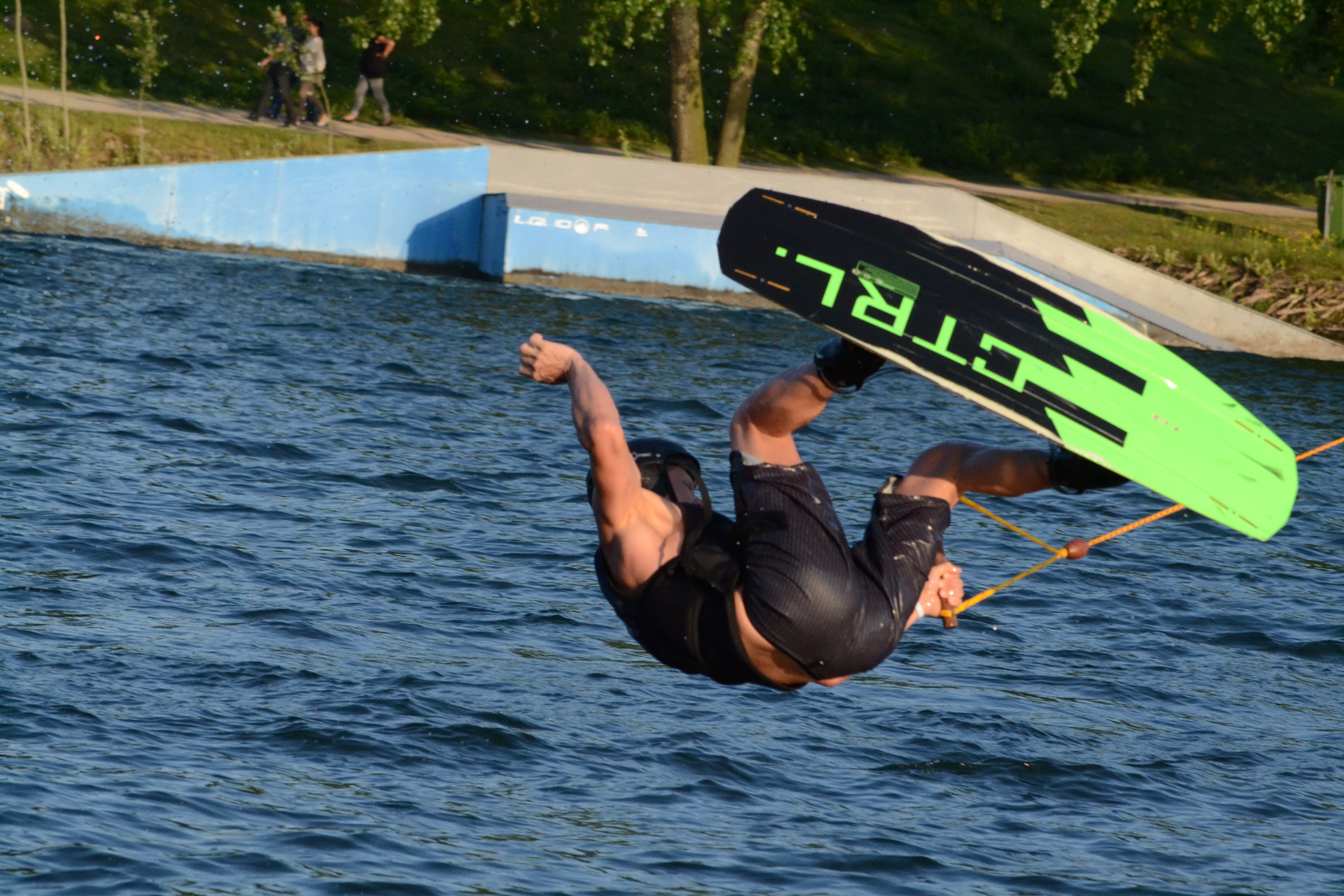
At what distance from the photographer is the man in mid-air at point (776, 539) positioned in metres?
5.40

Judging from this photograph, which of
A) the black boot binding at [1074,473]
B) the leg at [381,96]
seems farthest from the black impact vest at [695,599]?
the leg at [381,96]

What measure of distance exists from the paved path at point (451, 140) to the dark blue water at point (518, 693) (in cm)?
1006

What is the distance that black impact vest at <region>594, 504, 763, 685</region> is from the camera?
5.47 metres

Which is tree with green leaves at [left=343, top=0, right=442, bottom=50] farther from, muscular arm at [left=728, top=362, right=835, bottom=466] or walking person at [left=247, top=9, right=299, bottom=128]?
muscular arm at [left=728, top=362, right=835, bottom=466]

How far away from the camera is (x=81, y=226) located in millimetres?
21859

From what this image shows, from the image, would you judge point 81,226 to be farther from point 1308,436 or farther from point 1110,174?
point 1110,174

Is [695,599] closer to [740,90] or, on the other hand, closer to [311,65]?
[311,65]

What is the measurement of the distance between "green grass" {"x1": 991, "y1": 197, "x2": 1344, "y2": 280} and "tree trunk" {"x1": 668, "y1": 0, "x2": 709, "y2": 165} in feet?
17.1

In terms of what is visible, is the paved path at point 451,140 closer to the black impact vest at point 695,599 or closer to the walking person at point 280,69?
the walking person at point 280,69

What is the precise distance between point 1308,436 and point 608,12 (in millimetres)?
11935

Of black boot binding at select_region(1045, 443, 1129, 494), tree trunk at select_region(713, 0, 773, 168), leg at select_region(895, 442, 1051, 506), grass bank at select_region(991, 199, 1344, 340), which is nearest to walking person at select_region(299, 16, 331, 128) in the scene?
tree trunk at select_region(713, 0, 773, 168)

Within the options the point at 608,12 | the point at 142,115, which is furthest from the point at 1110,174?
the point at 142,115

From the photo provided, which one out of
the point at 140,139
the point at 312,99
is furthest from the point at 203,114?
the point at 140,139

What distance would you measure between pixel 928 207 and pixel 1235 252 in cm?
495
